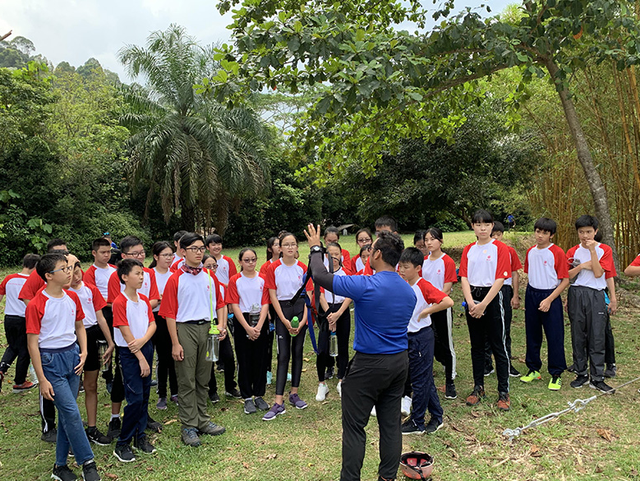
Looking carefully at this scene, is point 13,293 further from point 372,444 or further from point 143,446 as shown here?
point 372,444

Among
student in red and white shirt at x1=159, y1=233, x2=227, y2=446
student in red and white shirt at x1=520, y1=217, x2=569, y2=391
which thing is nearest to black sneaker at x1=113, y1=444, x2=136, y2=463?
student in red and white shirt at x1=159, y1=233, x2=227, y2=446

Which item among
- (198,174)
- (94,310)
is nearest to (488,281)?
(94,310)

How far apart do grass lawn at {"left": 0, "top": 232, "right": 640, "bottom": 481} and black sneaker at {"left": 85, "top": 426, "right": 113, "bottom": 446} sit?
6 cm

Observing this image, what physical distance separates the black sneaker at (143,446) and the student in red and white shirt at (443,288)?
2.82 meters

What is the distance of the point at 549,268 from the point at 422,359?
1.94 meters

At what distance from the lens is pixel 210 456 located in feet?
12.4

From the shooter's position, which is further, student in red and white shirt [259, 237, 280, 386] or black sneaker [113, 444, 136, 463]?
student in red and white shirt [259, 237, 280, 386]

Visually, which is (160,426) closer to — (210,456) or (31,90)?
(210,456)

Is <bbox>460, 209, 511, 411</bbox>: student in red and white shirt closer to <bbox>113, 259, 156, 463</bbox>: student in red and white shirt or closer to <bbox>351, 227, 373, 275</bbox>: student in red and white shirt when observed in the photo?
<bbox>351, 227, 373, 275</bbox>: student in red and white shirt

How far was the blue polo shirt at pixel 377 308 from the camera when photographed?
2.93 m

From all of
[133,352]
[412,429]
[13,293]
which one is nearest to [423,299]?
[412,429]

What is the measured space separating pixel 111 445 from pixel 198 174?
13545 mm

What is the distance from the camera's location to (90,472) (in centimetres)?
337

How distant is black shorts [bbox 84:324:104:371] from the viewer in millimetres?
4106
